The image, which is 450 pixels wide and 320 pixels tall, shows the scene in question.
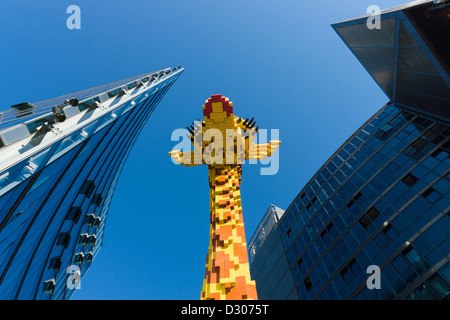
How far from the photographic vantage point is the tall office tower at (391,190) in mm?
14625

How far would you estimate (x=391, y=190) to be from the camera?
65.0 feet

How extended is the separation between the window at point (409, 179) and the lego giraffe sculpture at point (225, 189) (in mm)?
14816

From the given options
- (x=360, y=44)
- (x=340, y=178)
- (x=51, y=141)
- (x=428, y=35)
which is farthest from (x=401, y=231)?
(x=51, y=141)

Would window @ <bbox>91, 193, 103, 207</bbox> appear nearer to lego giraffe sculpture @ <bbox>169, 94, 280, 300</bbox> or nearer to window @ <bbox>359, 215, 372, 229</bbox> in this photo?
lego giraffe sculpture @ <bbox>169, 94, 280, 300</bbox>

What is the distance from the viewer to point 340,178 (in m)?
27.2

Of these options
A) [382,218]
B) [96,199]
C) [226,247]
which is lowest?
[226,247]

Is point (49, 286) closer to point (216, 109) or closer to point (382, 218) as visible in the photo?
point (216, 109)

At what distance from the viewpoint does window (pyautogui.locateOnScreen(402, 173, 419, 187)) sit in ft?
60.7

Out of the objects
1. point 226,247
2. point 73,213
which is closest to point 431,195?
point 226,247

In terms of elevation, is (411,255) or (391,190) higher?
(391,190)

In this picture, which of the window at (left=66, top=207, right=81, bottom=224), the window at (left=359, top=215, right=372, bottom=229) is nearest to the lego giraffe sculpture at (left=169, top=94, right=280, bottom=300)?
the window at (left=66, top=207, right=81, bottom=224)

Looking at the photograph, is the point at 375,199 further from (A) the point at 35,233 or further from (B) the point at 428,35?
(A) the point at 35,233

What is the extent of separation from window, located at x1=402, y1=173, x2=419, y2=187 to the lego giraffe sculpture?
14.8 metres

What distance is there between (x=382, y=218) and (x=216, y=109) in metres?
18.5
